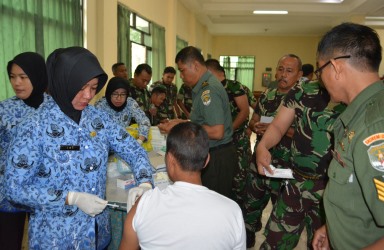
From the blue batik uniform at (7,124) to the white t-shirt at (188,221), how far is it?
3.70 feet

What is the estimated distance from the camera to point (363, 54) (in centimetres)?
109

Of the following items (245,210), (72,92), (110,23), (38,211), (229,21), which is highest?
(229,21)

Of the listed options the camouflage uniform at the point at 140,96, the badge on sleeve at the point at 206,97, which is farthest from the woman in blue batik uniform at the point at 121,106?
the camouflage uniform at the point at 140,96

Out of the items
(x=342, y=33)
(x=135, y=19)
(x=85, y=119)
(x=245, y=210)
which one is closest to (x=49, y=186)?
(x=85, y=119)

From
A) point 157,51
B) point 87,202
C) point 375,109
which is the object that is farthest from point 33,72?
point 157,51

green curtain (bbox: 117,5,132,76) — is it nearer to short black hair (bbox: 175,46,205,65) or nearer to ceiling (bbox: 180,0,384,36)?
short black hair (bbox: 175,46,205,65)

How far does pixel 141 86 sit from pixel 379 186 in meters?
3.84

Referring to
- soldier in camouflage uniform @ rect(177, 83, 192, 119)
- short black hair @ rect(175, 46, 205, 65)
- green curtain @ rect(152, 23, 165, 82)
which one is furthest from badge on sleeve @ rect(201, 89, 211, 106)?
green curtain @ rect(152, 23, 165, 82)

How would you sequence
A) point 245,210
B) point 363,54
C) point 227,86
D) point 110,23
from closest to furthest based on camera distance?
1. point 363,54
2. point 245,210
3. point 227,86
4. point 110,23

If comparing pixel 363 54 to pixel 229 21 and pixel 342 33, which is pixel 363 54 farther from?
pixel 229 21

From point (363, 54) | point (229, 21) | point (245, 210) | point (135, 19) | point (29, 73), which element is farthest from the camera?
point (229, 21)

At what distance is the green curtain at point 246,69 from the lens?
13.9m

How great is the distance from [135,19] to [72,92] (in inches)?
180

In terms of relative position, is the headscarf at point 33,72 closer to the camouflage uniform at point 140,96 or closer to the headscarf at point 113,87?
the headscarf at point 113,87
